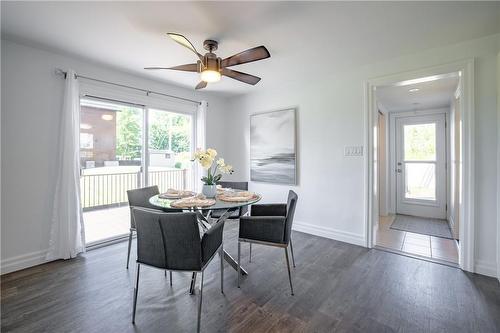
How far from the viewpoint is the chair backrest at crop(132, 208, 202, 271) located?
5.04ft

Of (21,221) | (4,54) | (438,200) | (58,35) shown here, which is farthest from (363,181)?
(4,54)

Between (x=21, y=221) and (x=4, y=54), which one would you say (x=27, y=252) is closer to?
(x=21, y=221)

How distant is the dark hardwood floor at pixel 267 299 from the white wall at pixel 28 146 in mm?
333


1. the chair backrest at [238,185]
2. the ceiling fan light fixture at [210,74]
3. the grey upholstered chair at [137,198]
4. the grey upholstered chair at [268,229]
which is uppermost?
the ceiling fan light fixture at [210,74]

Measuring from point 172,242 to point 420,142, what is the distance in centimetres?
510

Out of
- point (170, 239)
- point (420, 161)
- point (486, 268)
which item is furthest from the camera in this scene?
point (420, 161)

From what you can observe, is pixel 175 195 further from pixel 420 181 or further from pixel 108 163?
pixel 420 181

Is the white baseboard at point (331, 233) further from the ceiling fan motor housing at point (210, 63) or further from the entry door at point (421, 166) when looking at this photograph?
the ceiling fan motor housing at point (210, 63)

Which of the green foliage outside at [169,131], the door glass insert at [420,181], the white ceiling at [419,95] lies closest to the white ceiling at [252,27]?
the white ceiling at [419,95]

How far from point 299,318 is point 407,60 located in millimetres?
2994

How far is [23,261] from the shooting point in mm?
2451

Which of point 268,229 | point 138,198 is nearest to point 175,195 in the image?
point 138,198

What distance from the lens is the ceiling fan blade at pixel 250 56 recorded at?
1853mm

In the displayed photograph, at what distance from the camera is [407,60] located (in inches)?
106
